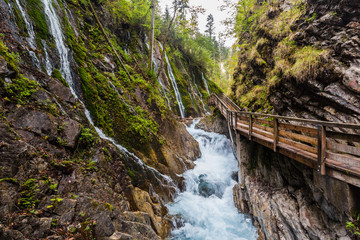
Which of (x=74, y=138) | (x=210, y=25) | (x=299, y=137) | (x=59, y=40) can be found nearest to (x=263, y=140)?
(x=299, y=137)

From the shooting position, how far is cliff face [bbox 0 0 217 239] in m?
3.03

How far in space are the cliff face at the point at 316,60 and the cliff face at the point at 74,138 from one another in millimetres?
6922

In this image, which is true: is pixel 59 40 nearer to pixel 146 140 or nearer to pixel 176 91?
pixel 146 140

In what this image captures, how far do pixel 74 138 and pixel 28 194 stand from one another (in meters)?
2.08

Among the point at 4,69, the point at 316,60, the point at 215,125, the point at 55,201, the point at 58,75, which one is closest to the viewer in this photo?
the point at 55,201

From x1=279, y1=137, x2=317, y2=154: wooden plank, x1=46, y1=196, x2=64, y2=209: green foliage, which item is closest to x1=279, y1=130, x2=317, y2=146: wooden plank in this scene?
x1=279, y1=137, x2=317, y2=154: wooden plank

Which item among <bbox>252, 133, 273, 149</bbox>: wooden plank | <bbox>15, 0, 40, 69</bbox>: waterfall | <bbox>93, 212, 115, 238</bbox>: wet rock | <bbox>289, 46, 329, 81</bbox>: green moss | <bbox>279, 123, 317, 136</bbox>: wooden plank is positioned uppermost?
<bbox>15, 0, 40, 69</bbox>: waterfall

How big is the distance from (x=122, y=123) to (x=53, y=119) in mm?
3591

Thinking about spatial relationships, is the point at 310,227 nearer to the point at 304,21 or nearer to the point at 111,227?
the point at 111,227

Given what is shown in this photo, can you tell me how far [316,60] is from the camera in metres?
5.90

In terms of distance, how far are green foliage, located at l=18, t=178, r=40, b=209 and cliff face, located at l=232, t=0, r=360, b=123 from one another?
27.0 feet

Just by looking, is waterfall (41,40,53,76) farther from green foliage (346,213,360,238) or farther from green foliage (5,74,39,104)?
green foliage (346,213,360,238)

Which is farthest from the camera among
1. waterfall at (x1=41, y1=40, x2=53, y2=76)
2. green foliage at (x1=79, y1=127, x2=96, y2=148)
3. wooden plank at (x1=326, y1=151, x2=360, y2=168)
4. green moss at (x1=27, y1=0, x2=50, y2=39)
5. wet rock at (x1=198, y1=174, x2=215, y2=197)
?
wet rock at (x1=198, y1=174, x2=215, y2=197)

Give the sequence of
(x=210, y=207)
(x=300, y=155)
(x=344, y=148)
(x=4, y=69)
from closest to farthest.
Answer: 1. (x=344, y=148)
2. (x=4, y=69)
3. (x=300, y=155)
4. (x=210, y=207)
